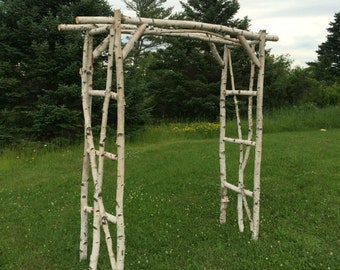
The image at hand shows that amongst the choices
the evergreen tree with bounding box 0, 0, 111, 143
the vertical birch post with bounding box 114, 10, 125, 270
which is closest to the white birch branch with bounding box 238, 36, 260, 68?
the vertical birch post with bounding box 114, 10, 125, 270

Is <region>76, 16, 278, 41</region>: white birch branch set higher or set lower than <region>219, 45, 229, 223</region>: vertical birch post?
higher

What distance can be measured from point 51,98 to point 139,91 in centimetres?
264

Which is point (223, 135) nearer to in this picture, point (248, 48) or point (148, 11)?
point (248, 48)

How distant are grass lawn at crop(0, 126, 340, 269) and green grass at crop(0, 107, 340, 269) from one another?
1cm

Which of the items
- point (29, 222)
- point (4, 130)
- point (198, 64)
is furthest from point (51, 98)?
point (198, 64)

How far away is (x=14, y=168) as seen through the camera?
841 cm

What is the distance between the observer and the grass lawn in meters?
4.05

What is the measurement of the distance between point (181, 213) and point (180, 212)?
0.05 meters

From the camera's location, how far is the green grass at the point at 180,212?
13.3 ft

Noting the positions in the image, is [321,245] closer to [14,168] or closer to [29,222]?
[29,222]

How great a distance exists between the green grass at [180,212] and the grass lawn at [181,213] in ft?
0.05

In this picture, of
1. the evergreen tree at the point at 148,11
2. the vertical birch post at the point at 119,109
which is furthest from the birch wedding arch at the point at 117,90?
the evergreen tree at the point at 148,11

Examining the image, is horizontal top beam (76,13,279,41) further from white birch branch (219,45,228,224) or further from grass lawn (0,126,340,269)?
grass lawn (0,126,340,269)

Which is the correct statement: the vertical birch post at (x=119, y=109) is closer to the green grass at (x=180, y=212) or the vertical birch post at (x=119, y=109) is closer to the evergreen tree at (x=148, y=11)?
the green grass at (x=180, y=212)
